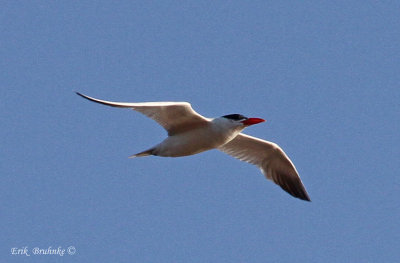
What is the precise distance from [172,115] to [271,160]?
3155 millimetres

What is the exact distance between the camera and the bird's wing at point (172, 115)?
1055cm

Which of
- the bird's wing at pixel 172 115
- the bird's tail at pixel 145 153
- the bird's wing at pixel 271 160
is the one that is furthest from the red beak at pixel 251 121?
the bird's wing at pixel 271 160

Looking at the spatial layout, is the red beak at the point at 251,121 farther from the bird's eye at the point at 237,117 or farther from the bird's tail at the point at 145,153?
the bird's tail at the point at 145,153

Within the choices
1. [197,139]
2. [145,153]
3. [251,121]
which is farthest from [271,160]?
[145,153]

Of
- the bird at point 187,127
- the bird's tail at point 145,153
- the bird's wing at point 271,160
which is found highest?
the bird at point 187,127

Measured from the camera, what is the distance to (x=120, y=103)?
9961 mm

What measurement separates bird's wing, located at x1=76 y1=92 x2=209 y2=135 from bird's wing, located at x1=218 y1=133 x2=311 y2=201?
2.04m

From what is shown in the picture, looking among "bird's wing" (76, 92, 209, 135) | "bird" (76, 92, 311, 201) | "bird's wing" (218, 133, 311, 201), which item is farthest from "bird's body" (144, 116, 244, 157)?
"bird's wing" (218, 133, 311, 201)

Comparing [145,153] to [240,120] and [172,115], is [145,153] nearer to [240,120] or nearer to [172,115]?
[172,115]

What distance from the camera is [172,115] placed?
11039mm

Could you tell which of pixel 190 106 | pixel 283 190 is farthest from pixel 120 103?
pixel 283 190

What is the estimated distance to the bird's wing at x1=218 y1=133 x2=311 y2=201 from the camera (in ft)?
43.2

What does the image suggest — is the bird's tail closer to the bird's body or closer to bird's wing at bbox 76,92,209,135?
the bird's body

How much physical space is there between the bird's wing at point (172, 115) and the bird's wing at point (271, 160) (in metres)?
2.04
